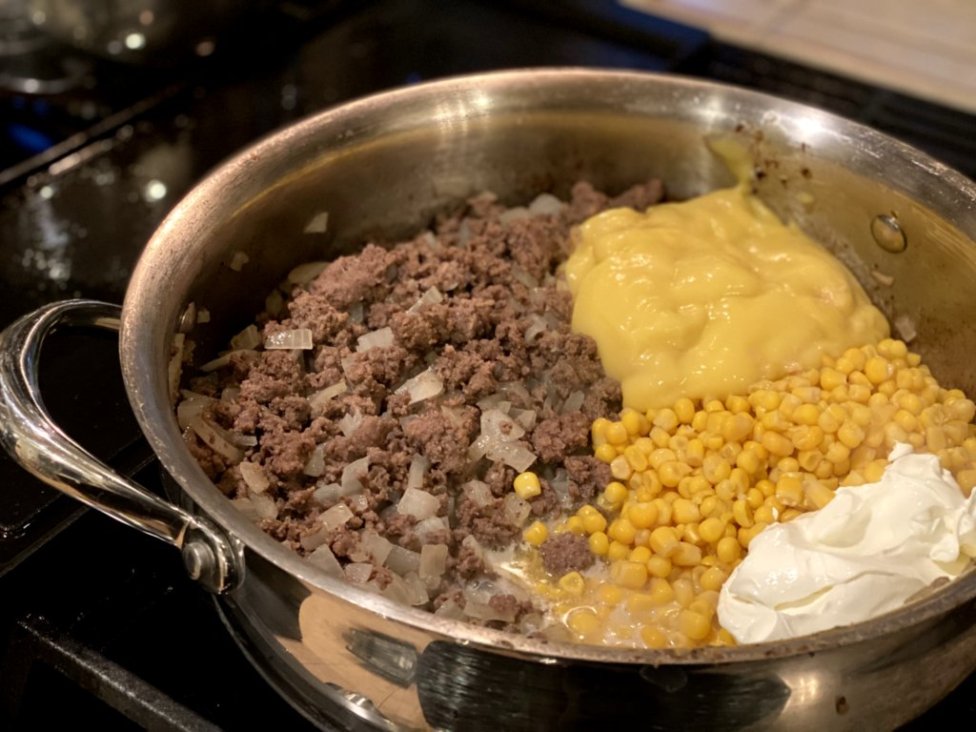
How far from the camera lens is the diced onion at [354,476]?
161 cm

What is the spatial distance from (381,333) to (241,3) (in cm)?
169

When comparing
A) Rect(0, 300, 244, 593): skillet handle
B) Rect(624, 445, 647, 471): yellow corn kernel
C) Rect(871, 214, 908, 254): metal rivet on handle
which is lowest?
Rect(624, 445, 647, 471): yellow corn kernel

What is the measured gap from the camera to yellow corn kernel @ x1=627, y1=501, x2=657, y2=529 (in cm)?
169

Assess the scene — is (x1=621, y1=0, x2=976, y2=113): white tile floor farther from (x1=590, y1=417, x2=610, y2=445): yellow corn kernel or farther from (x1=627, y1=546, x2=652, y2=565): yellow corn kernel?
(x1=627, y1=546, x2=652, y2=565): yellow corn kernel

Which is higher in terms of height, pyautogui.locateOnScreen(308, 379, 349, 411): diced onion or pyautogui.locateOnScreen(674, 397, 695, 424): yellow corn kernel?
pyautogui.locateOnScreen(308, 379, 349, 411): diced onion

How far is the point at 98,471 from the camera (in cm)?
126

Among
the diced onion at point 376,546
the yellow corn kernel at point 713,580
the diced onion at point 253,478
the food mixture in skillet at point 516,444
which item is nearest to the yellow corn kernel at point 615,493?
the food mixture in skillet at point 516,444

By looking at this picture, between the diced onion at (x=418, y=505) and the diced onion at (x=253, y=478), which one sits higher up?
the diced onion at (x=253, y=478)

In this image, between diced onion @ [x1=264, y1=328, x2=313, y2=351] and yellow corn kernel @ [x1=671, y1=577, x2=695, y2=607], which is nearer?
yellow corn kernel @ [x1=671, y1=577, x2=695, y2=607]

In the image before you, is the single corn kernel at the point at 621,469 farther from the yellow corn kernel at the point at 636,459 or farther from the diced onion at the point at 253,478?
the diced onion at the point at 253,478

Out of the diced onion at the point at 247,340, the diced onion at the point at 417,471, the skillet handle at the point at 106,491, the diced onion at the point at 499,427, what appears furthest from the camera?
the diced onion at the point at 247,340

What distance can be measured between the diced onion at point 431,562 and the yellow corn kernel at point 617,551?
320mm

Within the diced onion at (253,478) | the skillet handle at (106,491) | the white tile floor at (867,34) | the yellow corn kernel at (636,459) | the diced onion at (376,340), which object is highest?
the skillet handle at (106,491)

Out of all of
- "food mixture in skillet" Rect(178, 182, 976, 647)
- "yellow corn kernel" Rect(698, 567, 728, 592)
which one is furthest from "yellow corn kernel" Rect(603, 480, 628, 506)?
"yellow corn kernel" Rect(698, 567, 728, 592)
